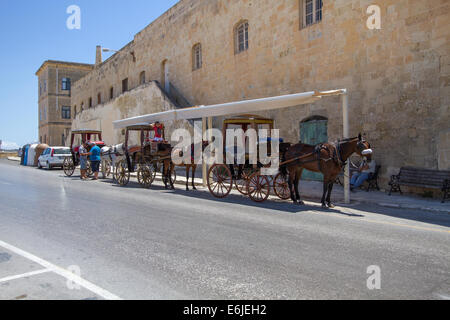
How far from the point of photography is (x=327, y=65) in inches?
544

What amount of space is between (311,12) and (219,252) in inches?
504

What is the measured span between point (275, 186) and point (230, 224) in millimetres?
3769

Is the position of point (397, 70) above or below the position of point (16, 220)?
above

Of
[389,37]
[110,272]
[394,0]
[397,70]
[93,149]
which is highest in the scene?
[394,0]

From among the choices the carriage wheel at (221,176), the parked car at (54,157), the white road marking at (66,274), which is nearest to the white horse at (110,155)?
the carriage wheel at (221,176)

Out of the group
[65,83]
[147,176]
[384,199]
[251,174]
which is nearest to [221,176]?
[251,174]

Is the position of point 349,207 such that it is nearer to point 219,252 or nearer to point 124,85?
point 219,252

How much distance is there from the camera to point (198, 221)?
6.85 metres

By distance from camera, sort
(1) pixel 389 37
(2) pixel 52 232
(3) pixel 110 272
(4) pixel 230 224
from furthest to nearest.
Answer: (1) pixel 389 37 → (4) pixel 230 224 → (2) pixel 52 232 → (3) pixel 110 272

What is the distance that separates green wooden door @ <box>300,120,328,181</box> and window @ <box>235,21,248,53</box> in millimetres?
5968

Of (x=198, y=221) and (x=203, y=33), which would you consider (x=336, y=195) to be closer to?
(x=198, y=221)

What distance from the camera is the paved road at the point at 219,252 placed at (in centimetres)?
358

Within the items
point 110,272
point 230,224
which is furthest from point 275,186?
point 110,272

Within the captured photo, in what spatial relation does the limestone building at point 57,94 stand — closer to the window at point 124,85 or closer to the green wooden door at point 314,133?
the window at point 124,85
